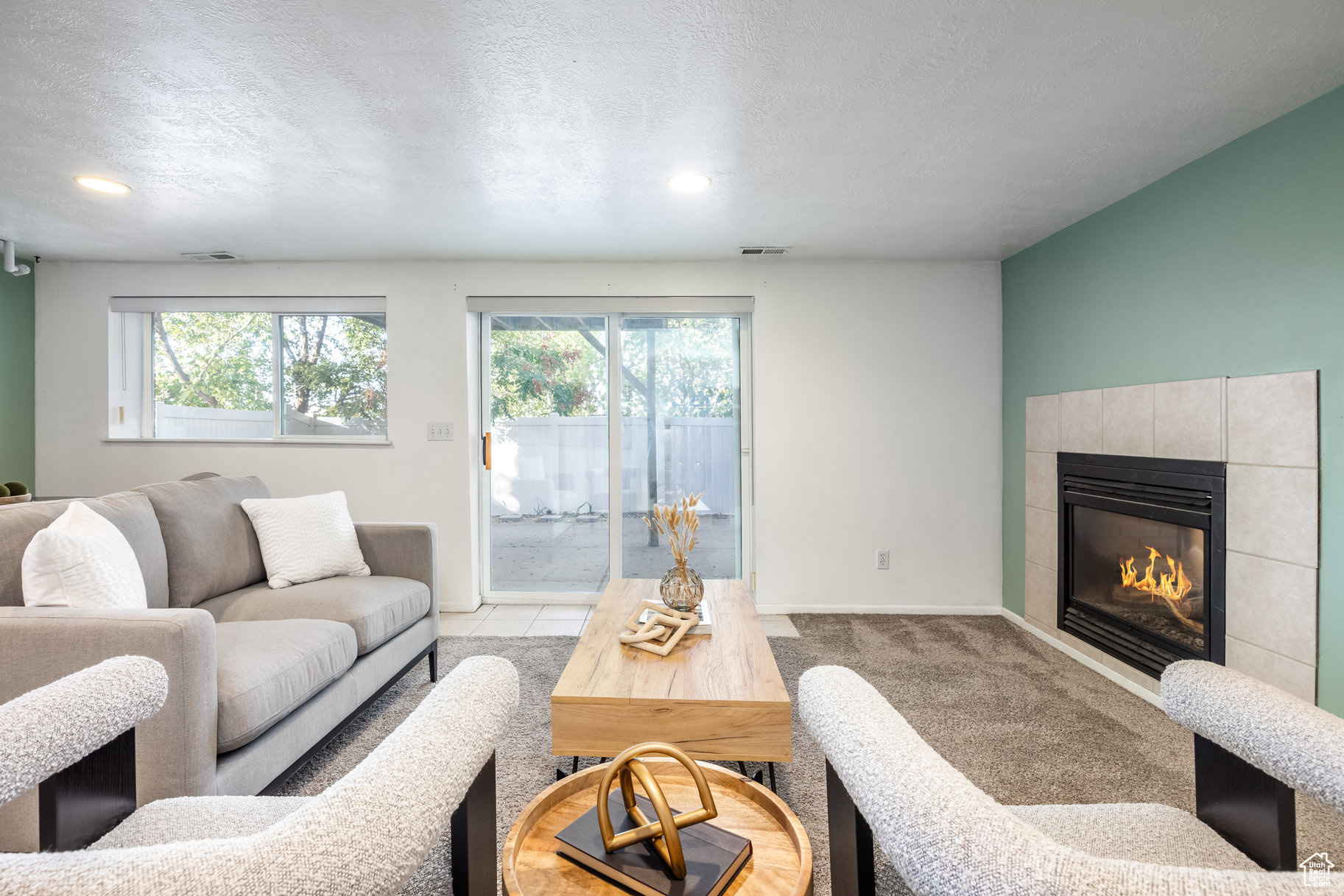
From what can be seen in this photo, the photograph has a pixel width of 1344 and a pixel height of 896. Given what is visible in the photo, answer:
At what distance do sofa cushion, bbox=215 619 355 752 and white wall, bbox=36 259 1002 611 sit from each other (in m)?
1.96

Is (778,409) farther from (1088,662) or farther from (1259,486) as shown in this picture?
(1259,486)

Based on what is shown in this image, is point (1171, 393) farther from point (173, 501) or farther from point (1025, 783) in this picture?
point (173, 501)

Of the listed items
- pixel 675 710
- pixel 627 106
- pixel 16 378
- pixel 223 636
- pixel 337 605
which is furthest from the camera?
pixel 16 378

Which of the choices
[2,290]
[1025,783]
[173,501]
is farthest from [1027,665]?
[2,290]

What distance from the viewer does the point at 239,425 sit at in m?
4.24

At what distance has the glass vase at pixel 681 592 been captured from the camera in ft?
7.88

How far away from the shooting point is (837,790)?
944 millimetres

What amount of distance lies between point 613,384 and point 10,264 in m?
3.46

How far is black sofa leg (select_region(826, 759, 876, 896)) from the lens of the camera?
0.88 m

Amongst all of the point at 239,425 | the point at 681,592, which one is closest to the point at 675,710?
the point at 681,592

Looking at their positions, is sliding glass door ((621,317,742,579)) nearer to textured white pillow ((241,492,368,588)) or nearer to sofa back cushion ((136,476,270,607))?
textured white pillow ((241,492,368,588))

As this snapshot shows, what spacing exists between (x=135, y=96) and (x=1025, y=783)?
11.5 ft

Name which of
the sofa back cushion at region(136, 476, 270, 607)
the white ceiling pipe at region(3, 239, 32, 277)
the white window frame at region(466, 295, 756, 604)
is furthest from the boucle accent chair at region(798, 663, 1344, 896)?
the white ceiling pipe at region(3, 239, 32, 277)

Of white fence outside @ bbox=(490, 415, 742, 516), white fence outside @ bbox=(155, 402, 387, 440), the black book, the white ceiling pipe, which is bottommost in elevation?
the black book
